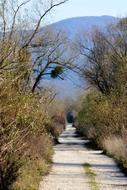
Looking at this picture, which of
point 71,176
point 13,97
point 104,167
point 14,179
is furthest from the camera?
point 104,167

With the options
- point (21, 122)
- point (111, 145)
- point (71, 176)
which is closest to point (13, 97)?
point (21, 122)

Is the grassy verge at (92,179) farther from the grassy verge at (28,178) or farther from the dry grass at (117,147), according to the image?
the dry grass at (117,147)

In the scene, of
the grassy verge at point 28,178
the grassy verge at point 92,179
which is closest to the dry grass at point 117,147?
the grassy verge at point 92,179

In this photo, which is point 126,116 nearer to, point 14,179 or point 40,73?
point 40,73

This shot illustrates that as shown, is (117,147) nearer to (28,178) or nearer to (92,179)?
→ (92,179)

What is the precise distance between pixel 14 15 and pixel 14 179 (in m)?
19.1

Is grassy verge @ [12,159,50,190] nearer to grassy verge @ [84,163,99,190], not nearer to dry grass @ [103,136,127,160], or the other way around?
grassy verge @ [84,163,99,190]

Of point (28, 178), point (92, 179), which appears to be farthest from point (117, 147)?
point (28, 178)

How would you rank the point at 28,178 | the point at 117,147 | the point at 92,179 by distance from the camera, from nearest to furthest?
1. the point at 28,178
2. the point at 92,179
3. the point at 117,147

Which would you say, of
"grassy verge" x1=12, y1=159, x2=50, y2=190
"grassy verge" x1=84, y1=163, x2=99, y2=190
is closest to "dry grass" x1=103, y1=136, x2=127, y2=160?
"grassy verge" x1=84, y1=163, x2=99, y2=190

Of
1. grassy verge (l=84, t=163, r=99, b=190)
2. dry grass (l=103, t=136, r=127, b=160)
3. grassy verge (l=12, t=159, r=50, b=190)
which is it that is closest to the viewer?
grassy verge (l=12, t=159, r=50, b=190)

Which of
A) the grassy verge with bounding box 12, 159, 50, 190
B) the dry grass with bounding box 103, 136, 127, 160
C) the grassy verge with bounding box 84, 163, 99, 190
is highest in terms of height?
the grassy verge with bounding box 12, 159, 50, 190

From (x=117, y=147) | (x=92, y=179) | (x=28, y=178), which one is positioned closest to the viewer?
(x=28, y=178)

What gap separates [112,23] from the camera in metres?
64.6
